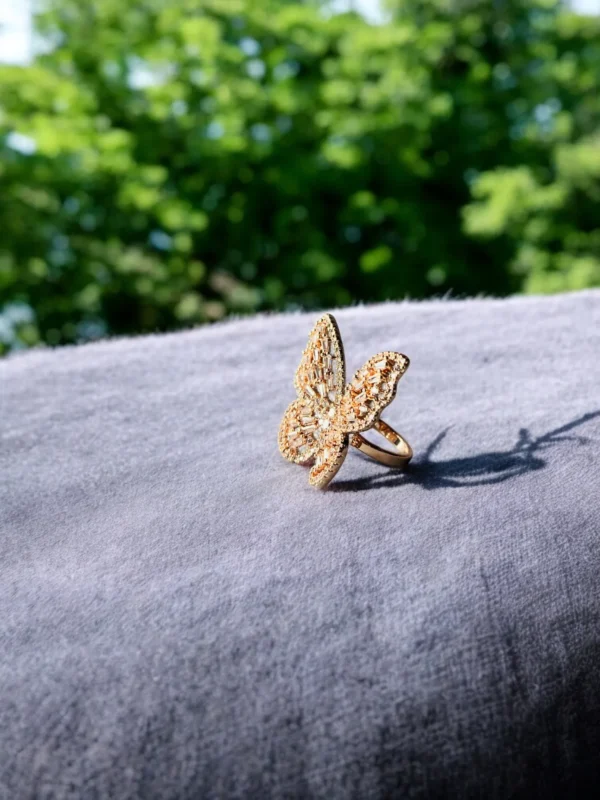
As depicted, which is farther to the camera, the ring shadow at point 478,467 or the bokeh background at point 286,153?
the bokeh background at point 286,153

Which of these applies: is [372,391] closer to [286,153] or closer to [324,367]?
[324,367]

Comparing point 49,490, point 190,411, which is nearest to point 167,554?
point 49,490

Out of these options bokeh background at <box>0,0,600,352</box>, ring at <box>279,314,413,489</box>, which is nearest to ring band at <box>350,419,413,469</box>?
ring at <box>279,314,413,489</box>

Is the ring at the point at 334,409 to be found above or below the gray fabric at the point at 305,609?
above

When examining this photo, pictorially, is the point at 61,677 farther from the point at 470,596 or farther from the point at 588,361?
the point at 588,361

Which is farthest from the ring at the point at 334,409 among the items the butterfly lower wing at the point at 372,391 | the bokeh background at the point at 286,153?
the bokeh background at the point at 286,153

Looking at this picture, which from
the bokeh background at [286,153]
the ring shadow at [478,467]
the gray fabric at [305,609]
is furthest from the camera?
the bokeh background at [286,153]

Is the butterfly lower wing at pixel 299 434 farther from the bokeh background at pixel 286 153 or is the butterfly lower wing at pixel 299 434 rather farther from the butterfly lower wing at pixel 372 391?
the bokeh background at pixel 286 153

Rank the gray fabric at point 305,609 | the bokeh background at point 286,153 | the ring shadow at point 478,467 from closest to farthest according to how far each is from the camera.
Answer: the gray fabric at point 305,609, the ring shadow at point 478,467, the bokeh background at point 286,153
